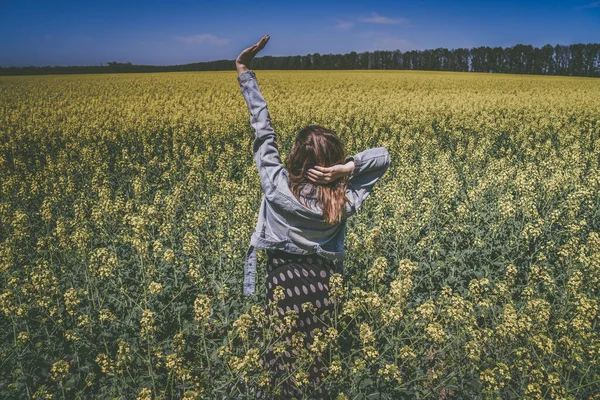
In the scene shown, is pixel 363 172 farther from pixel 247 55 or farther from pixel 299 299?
pixel 247 55

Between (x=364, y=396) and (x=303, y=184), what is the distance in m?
1.74

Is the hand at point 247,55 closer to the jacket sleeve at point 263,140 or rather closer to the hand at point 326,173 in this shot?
the jacket sleeve at point 263,140

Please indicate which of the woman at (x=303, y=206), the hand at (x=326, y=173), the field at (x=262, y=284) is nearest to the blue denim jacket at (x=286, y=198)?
the woman at (x=303, y=206)

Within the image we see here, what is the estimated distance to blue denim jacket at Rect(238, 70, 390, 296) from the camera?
2.71 meters

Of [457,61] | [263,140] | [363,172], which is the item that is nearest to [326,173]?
[363,172]

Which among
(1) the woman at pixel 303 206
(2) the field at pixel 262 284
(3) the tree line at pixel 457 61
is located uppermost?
(3) the tree line at pixel 457 61

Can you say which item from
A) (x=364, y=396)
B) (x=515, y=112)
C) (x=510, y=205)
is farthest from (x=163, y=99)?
(x=364, y=396)

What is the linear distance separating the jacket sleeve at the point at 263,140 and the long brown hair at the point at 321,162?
0.12 meters

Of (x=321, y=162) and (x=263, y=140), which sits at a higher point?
(x=263, y=140)

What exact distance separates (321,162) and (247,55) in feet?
3.26

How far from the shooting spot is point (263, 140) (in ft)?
9.19

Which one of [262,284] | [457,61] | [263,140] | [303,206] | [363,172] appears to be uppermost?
[457,61]

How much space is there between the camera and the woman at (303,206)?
8.78ft

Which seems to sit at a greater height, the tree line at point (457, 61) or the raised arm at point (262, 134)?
the tree line at point (457, 61)
